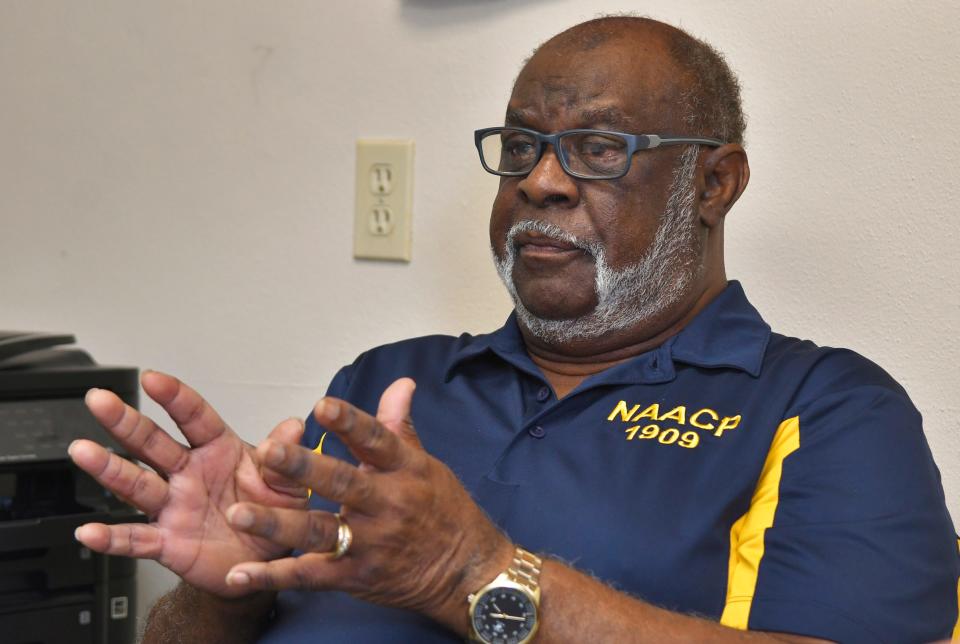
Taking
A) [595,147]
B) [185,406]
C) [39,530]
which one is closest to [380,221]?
[595,147]

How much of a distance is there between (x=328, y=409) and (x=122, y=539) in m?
0.27

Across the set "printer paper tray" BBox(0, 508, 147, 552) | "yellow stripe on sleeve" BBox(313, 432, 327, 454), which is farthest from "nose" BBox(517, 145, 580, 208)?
"printer paper tray" BBox(0, 508, 147, 552)

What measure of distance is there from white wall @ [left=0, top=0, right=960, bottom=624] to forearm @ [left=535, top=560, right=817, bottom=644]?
54 centimetres

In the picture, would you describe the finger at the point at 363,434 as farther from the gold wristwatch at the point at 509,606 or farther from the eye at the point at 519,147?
the eye at the point at 519,147

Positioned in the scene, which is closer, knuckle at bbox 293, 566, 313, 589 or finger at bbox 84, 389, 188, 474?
knuckle at bbox 293, 566, 313, 589

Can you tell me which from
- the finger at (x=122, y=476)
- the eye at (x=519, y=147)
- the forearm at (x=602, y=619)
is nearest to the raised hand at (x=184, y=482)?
the finger at (x=122, y=476)

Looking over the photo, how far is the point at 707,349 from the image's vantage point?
1.21 metres

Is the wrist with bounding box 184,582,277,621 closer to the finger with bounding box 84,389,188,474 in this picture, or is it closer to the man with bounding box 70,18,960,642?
the man with bounding box 70,18,960,642

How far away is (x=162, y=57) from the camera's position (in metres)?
1.91

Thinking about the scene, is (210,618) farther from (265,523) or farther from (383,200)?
(383,200)

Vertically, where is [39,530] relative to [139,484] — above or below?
below

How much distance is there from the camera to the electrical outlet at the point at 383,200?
1696mm

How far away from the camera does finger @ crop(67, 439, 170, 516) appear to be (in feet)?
2.98

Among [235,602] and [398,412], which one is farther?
[235,602]
